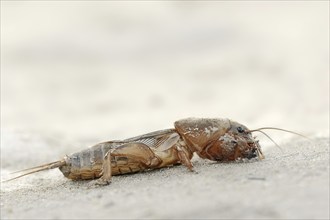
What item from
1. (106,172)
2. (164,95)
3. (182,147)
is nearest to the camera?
(106,172)

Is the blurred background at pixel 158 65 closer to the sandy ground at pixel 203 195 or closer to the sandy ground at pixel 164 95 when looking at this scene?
the sandy ground at pixel 164 95

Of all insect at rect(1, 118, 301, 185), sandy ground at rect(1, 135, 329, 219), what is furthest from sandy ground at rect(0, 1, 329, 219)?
insect at rect(1, 118, 301, 185)

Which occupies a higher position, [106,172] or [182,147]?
[182,147]

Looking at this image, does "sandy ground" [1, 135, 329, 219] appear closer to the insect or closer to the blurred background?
the insect

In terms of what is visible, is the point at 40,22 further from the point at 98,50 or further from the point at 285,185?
the point at 285,185

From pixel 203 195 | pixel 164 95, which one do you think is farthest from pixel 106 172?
pixel 164 95

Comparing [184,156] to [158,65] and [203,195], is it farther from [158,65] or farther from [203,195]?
[158,65]

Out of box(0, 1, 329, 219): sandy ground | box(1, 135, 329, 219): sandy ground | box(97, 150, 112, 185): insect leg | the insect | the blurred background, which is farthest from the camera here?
the blurred background
